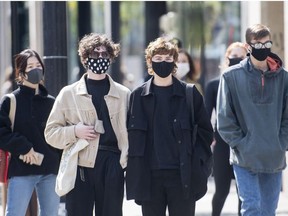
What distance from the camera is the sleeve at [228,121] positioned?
6.88 meters

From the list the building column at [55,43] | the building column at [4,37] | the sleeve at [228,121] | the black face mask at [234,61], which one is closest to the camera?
the sleeve at [228,121]

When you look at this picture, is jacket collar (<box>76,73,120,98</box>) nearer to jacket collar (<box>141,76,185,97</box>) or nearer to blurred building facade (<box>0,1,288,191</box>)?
jacket collar (<box>141,76,185,97</box>)

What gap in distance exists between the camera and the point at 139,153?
657 cm

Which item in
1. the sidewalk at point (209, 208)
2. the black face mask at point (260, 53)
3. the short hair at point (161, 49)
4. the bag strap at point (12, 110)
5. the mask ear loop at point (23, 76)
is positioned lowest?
the sidewalk at point (209, 208)

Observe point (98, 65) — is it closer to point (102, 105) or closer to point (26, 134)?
point (102, 105)

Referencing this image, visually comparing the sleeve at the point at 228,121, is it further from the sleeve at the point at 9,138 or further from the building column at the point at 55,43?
the building column at the point at 55,43

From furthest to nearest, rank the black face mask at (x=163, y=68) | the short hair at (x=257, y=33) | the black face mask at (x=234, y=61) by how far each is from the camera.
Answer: the black face mask at (x=234, y=61) < the short hair at (x=257, y=33) < the black face mask at (x=163, y=68)

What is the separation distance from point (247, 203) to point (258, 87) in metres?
0.87

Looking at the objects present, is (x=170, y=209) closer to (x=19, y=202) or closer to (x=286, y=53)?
(x=19, y=202)

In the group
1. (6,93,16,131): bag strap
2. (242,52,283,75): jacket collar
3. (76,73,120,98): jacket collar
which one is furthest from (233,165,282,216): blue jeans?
(6,93,16,131): bag strap

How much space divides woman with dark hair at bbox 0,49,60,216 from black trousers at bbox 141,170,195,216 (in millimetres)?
1095

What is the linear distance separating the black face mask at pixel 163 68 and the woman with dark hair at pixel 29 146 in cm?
123

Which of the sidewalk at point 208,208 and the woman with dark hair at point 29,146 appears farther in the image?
the sidewalk at point 208,208

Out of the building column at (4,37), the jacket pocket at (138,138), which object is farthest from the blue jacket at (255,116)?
the building column at (4,37)
